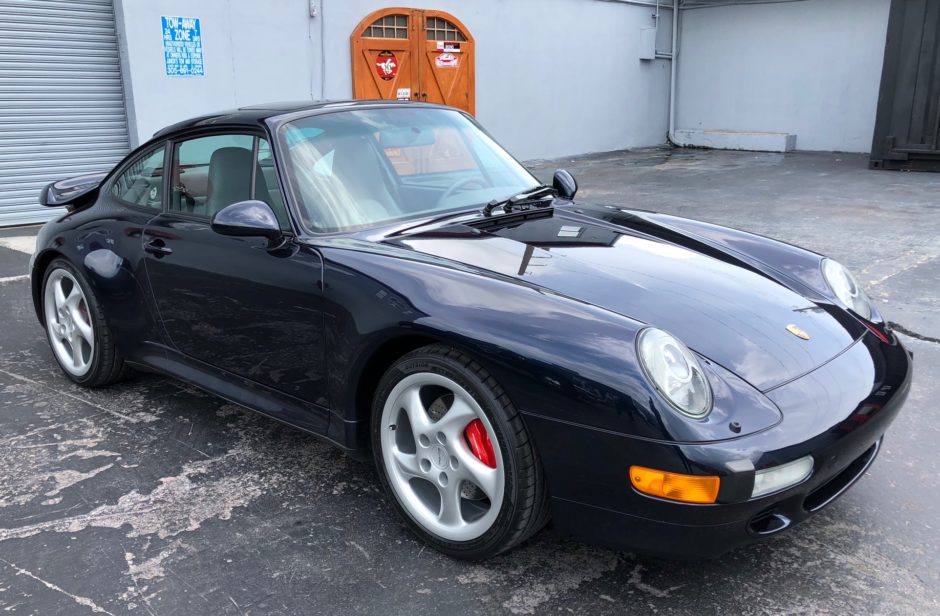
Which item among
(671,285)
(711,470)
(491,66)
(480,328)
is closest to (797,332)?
(671,285)

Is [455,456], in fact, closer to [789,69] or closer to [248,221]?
[248,221]

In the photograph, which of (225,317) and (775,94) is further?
(775,94)

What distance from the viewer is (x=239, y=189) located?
11.1ft

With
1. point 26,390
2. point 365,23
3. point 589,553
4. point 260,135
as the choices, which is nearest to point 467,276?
point 589,553

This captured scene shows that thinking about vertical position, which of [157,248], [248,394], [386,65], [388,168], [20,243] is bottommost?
[20,243]

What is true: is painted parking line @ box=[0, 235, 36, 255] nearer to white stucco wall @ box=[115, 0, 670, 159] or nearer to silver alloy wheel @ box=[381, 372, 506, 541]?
white stucco wall @ box=[115, 0, 670, 159]

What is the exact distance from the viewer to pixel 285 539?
9.11 ft

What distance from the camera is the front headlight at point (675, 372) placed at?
7.11 ft

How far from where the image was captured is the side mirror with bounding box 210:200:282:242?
2928 millimetres

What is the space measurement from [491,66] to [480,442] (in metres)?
12.9

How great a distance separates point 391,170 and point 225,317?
90 cm

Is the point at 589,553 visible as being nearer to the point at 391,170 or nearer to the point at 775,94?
the point at 391,170

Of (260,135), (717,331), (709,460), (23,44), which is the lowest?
(709,460)

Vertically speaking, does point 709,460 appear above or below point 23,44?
below
